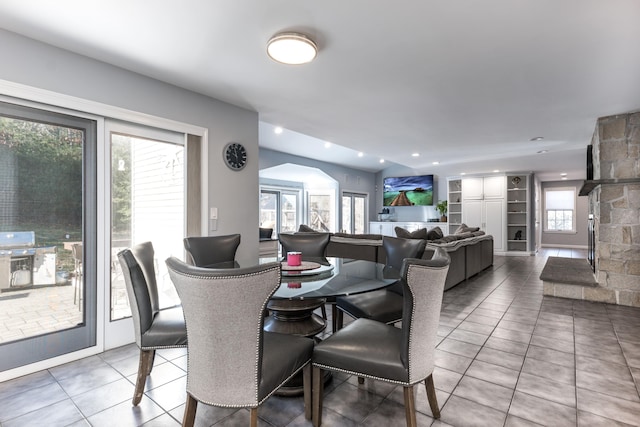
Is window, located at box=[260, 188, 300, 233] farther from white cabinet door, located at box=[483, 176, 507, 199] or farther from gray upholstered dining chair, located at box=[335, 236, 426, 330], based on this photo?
gray upholstered dining chair, located at box=[335, 236, 426, 330]

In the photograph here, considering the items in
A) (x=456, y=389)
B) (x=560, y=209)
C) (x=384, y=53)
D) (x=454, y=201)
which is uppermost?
(x=384, y=53)

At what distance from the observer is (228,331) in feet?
4.14

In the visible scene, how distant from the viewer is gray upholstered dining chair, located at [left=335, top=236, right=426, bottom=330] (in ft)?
7.43

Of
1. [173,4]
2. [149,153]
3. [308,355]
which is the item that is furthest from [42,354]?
[173,4]

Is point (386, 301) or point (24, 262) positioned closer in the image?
point (24, 262)

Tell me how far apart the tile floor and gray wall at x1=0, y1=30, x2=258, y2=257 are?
1.55 m

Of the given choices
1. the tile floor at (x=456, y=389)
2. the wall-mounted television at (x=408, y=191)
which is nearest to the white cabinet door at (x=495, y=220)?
the wall-mounted television at (x=408, y=191)

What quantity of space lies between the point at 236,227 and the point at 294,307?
5.70 ft

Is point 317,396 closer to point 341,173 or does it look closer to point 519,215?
point 341,173

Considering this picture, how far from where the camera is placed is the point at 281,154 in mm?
7402

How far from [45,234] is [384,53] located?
2890mm

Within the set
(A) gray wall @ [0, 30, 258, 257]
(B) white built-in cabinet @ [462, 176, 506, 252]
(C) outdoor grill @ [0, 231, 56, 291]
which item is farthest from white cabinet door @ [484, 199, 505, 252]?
(C) outdoor grill @ [0, 231, 56, 291]

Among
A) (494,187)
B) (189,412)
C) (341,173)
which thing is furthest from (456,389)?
(494,187)

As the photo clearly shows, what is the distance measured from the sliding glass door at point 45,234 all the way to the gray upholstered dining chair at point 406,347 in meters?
2.10
